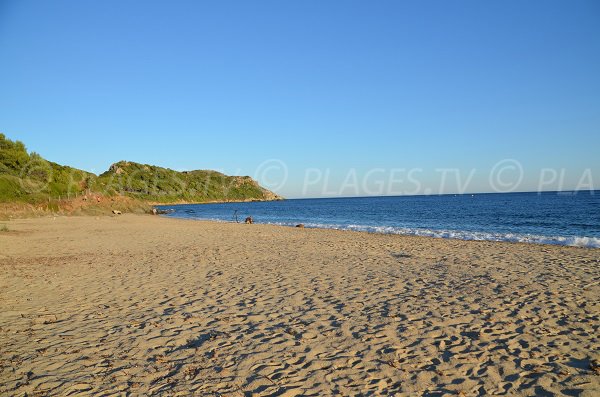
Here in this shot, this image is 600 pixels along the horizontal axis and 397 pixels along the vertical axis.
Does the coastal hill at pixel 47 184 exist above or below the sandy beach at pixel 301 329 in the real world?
above

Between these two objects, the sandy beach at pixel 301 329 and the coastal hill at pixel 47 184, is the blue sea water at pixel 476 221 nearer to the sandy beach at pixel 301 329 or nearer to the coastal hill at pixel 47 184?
the sandy beach at pixel 301 329

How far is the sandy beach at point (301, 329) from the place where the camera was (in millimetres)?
4699

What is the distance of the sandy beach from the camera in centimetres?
470

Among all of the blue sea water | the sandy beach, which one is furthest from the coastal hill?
the sandy beach

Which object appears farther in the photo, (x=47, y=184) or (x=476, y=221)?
(x=47, y=184)

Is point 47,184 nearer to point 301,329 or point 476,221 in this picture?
point 476,221

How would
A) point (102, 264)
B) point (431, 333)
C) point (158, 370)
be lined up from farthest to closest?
point (102, 264), point (431, 333), point (158, 370)

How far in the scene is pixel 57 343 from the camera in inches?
237

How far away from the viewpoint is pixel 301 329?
6520mm

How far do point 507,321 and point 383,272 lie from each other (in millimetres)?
4815

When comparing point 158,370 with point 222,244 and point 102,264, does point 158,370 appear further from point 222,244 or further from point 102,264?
point 222,244

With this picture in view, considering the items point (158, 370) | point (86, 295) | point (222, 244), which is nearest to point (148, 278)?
point (86, 295)

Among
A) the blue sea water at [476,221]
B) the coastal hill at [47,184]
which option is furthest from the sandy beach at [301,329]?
the coastal hill at [47,184]

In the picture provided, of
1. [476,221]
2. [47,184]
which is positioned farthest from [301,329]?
[47,184]
